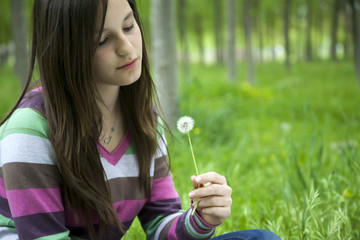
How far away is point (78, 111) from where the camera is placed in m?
1.00

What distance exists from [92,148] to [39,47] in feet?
1.03

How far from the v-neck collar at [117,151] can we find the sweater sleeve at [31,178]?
0.52 feet

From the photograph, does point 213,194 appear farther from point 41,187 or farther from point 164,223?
point 41,187

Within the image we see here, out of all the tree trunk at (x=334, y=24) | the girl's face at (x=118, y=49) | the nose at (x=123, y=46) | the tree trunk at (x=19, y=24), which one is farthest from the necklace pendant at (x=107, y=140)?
the tree trunk at (x=334, y=24)

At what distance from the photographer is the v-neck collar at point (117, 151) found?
1106 mm

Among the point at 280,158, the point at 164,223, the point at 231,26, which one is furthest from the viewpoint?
the point at 231,26

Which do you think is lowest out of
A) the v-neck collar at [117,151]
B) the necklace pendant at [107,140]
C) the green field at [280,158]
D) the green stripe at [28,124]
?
the green field at [280,158]

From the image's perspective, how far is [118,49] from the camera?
100cm

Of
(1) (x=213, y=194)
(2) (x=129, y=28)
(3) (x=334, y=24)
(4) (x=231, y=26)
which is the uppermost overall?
(3) (x=334, y=24)

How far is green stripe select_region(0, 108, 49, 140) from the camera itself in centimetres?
95

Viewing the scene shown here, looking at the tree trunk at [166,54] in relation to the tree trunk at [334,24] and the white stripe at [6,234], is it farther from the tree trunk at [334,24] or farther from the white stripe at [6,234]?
the tree trunk at [334,24]

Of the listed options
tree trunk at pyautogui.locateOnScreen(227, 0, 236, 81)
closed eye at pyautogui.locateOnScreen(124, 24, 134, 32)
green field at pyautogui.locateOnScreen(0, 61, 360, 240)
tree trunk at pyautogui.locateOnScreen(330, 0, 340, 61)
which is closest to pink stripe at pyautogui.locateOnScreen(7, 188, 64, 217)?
closed eye at pyautogui.locateOnScreen(124, 24, 134, 32)

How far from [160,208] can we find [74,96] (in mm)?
538

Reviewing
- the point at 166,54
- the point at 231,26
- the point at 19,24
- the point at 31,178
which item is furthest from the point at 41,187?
the point at 231,26
